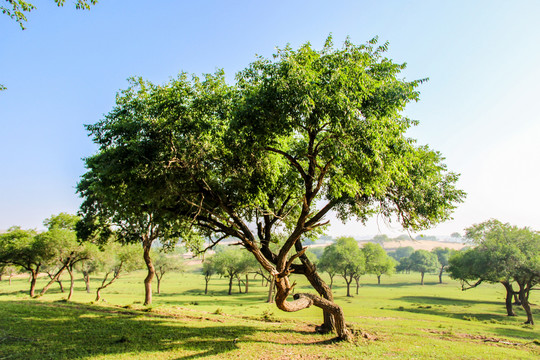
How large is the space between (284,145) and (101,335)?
13548mm

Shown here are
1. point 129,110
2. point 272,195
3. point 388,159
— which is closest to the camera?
point 388,159

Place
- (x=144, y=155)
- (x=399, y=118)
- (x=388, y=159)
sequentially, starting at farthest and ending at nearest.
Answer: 1. (x=144, y=155)
2. (x=399, y=118)
3. (x=388, y=159)

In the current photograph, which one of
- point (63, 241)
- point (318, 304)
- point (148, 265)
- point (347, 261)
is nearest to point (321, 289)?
point (318, 304)

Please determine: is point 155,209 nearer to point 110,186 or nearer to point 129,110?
point 110,186

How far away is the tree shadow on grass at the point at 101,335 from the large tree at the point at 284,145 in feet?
15.0

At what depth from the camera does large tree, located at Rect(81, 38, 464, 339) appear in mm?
11047

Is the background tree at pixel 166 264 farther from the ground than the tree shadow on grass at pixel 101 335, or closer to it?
closer to it

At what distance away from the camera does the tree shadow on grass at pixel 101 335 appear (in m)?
11.5

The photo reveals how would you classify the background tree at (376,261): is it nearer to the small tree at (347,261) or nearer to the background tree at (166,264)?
the small tree at (347,261)

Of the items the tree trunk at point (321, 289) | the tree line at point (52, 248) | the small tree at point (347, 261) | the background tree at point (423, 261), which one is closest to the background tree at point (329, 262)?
the small tree at point (347, 261)

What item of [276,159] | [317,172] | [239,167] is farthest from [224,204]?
[317,172]

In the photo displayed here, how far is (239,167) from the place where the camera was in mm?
15180

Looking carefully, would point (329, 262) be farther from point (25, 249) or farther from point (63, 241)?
point (25, 249)

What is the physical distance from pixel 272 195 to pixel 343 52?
9.32 metres
